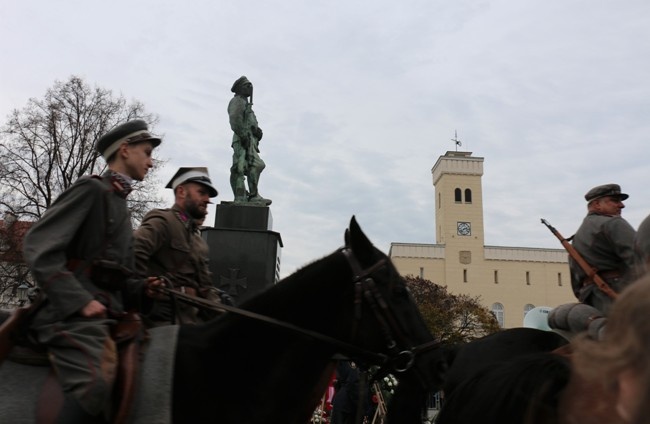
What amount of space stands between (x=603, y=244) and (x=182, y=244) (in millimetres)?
3191

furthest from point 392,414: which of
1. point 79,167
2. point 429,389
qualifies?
point 79,167

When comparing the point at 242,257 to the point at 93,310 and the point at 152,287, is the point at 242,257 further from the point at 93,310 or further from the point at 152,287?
the point at 93,310

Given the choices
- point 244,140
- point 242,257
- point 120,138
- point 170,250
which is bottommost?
point 170,250

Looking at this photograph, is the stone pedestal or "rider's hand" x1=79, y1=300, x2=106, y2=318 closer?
"rider's hand" x1=79, y1=300, x2=106, y2=318

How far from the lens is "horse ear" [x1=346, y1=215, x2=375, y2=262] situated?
3539mm

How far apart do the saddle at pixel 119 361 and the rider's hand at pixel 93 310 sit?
0.58ft

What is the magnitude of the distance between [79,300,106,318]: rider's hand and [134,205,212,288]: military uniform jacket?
1.67 m

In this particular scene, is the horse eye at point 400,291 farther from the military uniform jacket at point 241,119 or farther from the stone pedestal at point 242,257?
the military uniform jacket at point 241,119

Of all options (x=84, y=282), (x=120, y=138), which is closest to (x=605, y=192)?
(x=120, y=138)

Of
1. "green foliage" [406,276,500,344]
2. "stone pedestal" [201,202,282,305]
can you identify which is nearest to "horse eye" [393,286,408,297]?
"stone pedestal" [201,202,282,305]

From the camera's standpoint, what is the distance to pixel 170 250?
15.8 feet

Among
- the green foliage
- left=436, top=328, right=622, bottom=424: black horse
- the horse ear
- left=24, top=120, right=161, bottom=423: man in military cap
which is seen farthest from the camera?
the green foliage

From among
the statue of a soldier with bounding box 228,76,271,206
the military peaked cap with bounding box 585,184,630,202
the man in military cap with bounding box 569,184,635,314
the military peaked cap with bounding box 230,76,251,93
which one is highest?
the military peaked cap with bounding box 230,76,251,93

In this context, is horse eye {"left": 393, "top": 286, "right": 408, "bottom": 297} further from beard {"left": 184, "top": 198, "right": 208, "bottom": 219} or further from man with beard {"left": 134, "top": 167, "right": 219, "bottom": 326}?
beard {"left": 184, "top": 198, "right": 208, "bottom": 219}
